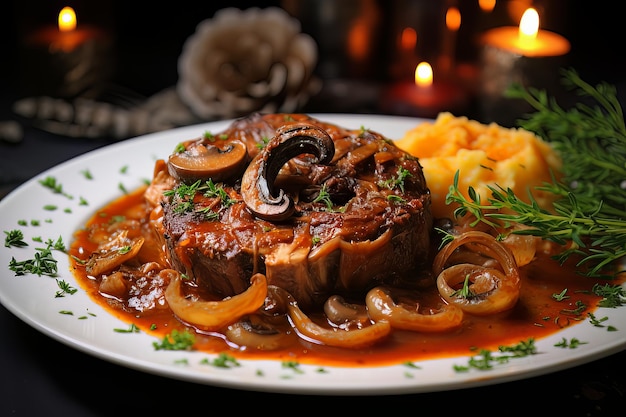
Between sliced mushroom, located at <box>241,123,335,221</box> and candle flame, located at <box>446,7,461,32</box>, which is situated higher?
sliced mushroom, located at <box>241,123,335,221</box>

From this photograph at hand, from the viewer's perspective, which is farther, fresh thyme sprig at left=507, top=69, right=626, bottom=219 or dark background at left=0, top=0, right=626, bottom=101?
dark background at left=0, top=0, right=626, bottom=101

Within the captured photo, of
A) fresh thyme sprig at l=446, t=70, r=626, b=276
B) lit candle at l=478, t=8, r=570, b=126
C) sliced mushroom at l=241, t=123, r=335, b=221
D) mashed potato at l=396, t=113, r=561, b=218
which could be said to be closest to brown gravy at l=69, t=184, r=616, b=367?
fresh thyme sprig at l=446, t=70, r=626, b=276

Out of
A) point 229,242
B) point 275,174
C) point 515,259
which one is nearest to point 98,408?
point 229,242

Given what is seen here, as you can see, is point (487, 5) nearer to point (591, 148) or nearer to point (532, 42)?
point (532, 42)

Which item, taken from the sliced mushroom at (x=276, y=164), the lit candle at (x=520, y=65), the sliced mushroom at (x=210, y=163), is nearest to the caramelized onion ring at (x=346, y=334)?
the sliced mushroom at (x=276, y=164)

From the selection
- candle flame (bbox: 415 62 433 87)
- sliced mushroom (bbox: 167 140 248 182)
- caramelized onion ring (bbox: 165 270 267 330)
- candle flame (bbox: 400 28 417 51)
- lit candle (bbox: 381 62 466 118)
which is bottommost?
lit candle (bbox: 381 62 466 118)

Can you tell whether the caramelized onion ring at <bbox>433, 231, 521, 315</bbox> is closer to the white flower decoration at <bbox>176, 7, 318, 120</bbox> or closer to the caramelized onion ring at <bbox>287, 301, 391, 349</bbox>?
the caramelized onion ring at <bbox>287, 301, 391, 349</bbox>

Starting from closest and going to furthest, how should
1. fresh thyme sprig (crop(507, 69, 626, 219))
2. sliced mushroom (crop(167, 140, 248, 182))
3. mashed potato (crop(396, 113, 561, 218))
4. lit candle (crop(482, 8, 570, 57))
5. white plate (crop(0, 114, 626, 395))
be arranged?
white plate (crop(0, 114, 626, 395))
sliced mushroom (crop(167, 140, 248, 182))
mashed potato (crop(396, 113, 561, 218))
fresh thyme sprig (crop(507, 69, 626, 219))
lit candle (crop(482, 8, 570, 57))
